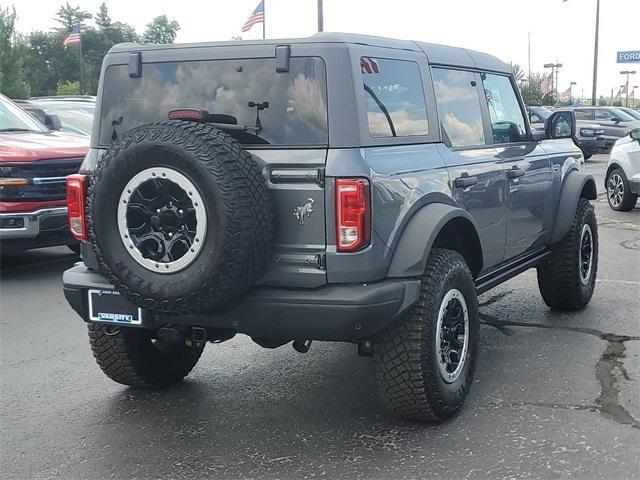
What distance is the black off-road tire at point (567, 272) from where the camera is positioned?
6.09 meters

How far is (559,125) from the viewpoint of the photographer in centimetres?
596

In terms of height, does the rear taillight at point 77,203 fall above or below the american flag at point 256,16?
below

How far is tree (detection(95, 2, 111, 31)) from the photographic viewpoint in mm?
91938

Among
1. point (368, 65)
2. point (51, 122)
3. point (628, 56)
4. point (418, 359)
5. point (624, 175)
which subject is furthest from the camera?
point (628, 56)

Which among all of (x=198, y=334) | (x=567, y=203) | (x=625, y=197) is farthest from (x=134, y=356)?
(x=625, y=197)

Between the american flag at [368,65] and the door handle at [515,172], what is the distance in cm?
147

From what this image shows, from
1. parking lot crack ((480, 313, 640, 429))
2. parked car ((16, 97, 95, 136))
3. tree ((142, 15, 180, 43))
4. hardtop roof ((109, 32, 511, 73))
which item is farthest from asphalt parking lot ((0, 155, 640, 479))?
tree ((142, 15, 180, 43))

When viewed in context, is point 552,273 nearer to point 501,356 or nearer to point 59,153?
point 501,356

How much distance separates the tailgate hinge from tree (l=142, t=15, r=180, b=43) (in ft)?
281

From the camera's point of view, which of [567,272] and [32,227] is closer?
[567,272]

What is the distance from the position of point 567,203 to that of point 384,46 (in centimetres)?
244

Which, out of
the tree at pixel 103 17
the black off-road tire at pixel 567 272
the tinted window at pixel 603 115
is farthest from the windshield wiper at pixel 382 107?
the tree at pixel 103 17

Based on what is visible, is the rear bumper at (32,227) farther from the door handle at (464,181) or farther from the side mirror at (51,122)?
the door handle at (464,181)

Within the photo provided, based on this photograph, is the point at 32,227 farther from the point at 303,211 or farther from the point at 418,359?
the point at 418,359
